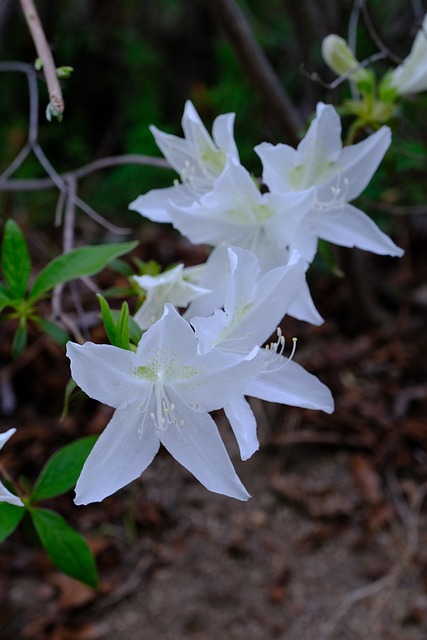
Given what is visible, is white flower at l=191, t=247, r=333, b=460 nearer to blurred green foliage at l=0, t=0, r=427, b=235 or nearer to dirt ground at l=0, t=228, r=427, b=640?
dirt ground at l=0, t=228, r=427, b=640

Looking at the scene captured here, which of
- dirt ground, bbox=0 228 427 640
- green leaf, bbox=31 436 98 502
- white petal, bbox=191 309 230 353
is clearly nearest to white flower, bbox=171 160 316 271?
white petal, bbox=191 309 230 353

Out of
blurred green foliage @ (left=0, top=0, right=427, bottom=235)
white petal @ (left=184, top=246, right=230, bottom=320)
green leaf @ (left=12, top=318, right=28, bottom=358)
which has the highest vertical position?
green leaf @ (left=12, top=318, right=28, bottom=358)

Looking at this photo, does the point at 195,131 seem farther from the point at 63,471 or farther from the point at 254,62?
the point at 254,62

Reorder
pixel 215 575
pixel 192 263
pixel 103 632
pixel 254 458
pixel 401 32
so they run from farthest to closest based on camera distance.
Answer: pixel 192 263, pixel 401 32, pixel 254 458, pixel 215 575, pixel 103 632

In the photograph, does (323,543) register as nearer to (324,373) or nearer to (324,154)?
(324,373)

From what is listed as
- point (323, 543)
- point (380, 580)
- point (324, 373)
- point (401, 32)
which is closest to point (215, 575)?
point (323, 543)

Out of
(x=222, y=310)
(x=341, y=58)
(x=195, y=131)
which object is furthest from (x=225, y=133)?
(x=341, y=58)

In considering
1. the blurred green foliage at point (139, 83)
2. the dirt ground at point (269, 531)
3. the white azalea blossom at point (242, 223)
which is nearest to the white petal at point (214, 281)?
the white azalea blossom at point (242, 223)
